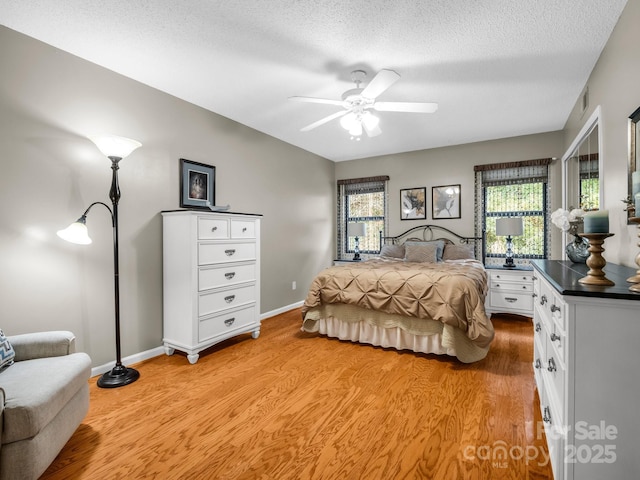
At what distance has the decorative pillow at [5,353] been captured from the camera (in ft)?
5.68

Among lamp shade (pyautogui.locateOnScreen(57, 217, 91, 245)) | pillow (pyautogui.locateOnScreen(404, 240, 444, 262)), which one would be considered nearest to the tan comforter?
pillow (pyautogui.locateOnScreen(404, 240, 444, 262))

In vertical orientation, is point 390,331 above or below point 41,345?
below

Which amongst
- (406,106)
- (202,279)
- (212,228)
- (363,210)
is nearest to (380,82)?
(406,106)

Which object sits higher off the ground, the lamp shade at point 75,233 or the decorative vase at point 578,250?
the lamp shade at point 75,233

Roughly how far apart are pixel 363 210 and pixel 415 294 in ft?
10.5

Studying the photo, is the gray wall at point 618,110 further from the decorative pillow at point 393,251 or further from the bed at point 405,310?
the decorative pillow at point 393,251

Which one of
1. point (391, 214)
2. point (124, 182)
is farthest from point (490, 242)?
point (124, 182)

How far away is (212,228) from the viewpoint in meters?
3.12

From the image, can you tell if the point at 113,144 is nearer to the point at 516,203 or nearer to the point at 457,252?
the point at 457,252

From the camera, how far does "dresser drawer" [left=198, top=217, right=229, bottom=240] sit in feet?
9.90

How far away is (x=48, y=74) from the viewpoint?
8.02ft

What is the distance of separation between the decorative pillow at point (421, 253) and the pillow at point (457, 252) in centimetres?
19

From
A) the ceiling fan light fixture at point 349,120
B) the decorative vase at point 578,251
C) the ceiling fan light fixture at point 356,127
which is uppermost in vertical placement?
the ceiling fan light fixture at point 349,120

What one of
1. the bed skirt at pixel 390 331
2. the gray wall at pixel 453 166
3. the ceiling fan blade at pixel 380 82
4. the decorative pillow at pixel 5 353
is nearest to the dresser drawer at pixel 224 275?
the bed skirt at pixel 390 331
